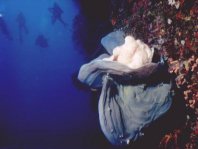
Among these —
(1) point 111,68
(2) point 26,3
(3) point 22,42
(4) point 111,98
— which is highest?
(2) point 26,3

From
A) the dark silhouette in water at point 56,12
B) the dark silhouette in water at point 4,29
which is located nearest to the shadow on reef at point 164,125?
the dark silhouette in water at point 56,12

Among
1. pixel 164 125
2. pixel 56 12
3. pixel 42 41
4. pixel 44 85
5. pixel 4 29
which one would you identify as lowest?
pixel 164 125

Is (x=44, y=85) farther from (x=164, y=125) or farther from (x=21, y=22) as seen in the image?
(x=164, y=125)

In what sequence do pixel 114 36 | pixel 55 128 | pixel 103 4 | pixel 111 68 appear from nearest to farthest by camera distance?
pixel 111 68
pixel 114 36
pixel 103 4
pixel 55 128

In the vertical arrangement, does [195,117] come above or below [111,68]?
below

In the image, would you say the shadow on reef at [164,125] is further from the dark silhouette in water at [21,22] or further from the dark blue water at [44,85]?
the dark silhouette in water at [21,22]

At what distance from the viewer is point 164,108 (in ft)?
9.95

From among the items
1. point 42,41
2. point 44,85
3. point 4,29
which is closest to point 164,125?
point 44,85

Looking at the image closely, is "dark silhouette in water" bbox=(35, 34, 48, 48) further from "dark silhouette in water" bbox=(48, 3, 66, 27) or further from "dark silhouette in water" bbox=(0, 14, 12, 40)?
"dark silhouette in water" bbox=(0, 14, 12, 40)

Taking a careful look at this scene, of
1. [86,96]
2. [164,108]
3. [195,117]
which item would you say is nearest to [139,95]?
[164,108]

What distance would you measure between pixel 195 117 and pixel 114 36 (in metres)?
1.47

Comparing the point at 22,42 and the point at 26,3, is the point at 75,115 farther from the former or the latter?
the point at 26,3

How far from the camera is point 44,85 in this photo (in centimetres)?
525

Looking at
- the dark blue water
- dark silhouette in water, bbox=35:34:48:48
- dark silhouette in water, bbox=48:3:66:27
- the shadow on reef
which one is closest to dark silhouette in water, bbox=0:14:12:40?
the dark blue water
